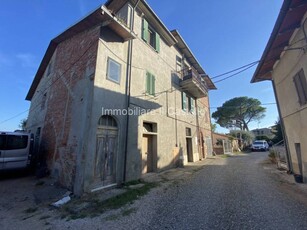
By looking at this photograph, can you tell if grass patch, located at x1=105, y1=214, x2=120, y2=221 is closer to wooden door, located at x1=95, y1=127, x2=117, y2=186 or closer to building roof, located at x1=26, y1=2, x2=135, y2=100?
wooden door, located at x1=95, y1=127, x2=117, y2=186

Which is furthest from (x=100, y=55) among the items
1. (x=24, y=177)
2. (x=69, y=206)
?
(x=24, y=177)

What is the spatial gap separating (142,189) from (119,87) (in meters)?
3.96

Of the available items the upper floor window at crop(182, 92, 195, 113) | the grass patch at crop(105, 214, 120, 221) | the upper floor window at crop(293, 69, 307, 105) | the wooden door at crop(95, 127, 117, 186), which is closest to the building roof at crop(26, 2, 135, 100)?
the wooden door at crop(95, 127, 117, 186)

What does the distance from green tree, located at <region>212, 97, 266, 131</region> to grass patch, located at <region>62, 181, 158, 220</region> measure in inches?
1186

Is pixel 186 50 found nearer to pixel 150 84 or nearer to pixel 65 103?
pixel 150 84

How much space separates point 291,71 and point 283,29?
175 centimetres

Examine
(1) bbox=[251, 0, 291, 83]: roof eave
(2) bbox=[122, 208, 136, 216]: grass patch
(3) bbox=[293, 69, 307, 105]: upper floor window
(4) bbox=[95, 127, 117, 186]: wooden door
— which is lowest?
(2) bbox=[122, 208, 136, 216]: grass patch

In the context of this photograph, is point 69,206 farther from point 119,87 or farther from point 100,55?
point 100,55

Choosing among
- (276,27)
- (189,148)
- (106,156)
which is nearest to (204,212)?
(106,156)

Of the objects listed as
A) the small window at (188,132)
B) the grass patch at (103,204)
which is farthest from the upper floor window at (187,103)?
the grass patch at (103,204)

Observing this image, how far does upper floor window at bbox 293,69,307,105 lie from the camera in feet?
17.7

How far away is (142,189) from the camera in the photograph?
5520 millimetres

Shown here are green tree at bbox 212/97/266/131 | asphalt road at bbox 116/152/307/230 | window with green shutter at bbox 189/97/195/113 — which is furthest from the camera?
green tree at bbox 212/97/266/131

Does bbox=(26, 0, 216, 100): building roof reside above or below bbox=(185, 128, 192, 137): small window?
above
